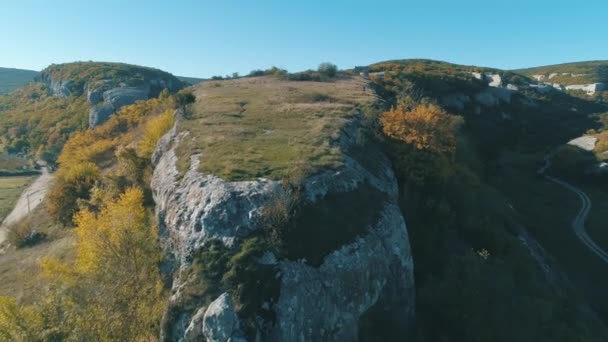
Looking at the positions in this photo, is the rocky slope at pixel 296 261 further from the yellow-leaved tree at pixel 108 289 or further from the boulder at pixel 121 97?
the boulder at pixel 121 97

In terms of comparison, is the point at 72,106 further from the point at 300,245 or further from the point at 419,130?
the point at 300,245

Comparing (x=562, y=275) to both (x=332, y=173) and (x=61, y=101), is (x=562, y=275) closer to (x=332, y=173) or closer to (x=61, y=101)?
(x=332, y=173)

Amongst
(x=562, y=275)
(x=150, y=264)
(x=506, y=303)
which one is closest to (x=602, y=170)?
(x=562, y=275)

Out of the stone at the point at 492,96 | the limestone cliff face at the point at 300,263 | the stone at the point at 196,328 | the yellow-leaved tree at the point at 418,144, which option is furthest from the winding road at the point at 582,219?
the stone at the point at 196,328

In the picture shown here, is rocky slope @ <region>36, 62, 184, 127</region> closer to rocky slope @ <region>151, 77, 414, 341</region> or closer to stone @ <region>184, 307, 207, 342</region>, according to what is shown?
rocky slope @ <region>151, 77, 414, 341</region>

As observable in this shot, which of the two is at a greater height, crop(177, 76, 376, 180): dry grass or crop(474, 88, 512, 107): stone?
crop(177, 76, 376, 180): dry grass

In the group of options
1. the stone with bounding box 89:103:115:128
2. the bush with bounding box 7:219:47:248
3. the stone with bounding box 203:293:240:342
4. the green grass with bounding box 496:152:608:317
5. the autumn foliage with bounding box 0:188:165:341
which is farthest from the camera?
the stone with bounding box 89:103:115:128

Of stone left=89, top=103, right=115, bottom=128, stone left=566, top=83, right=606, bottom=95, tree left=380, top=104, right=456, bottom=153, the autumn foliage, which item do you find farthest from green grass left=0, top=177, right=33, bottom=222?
stone left=566, top=83, right=606, bottom=95
